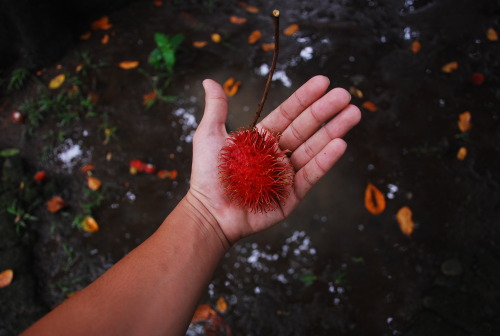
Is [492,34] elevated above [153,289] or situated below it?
below

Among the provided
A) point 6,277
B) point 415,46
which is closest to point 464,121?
point 415,46

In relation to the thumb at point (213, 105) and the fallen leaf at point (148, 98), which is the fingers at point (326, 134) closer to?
the thumb at point (213, 105)

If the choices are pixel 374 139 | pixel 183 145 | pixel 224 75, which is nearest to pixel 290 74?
pixel 224 75

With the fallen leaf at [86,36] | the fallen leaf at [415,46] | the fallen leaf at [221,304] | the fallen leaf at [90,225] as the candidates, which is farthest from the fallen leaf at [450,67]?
the fallen leaf at [86,36]

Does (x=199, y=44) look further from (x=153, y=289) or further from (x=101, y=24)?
(x=153, y=289)

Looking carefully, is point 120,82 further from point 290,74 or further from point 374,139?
point 374,139

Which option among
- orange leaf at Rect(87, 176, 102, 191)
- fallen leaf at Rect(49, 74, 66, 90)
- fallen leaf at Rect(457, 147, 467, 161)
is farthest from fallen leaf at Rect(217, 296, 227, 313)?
fallen leaf at Rect(49, 74, 66, 90)
